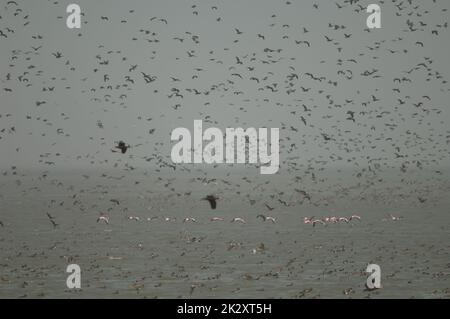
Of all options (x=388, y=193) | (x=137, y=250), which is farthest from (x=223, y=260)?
(x=388, y=193)

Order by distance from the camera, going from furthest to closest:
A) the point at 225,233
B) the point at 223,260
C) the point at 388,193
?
the point at 388,193
the point at 225,233
the point at 223,260

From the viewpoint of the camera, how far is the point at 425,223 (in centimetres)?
9425

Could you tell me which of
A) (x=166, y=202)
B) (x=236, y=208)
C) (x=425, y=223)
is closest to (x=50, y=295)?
(x=425, y=223)

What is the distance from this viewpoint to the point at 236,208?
123250 mm

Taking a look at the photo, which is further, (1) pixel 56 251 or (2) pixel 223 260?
(1) pixel 56 251

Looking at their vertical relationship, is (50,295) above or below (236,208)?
below

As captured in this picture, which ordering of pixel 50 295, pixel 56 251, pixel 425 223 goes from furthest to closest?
pixel 425 223 → pixel 56 251 → pixel 50 295
